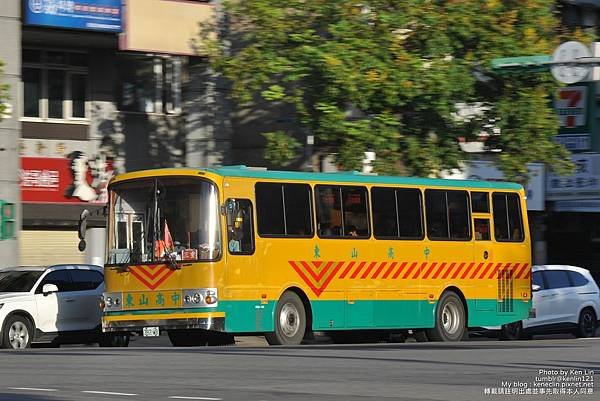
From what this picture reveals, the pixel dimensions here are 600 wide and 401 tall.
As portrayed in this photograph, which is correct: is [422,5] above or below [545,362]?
above

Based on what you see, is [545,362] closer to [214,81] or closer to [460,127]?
[460,127]

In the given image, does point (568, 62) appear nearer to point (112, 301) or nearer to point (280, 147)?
point (280, 147)

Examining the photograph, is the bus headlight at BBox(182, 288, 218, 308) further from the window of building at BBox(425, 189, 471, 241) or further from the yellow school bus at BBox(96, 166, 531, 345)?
the window of building at BBox(425, 189, 471, 241)

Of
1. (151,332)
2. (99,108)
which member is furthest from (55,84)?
(151,332)

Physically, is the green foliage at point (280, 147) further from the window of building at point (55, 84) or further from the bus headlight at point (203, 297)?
the bus headlight at point (203, 297)

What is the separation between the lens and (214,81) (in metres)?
36.8

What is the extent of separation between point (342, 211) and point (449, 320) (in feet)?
11.9

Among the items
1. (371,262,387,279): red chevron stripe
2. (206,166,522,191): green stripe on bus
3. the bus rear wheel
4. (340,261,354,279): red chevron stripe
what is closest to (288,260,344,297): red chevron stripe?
(340,261,354,279): red chevron stripe

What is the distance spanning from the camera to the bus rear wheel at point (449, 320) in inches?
1065

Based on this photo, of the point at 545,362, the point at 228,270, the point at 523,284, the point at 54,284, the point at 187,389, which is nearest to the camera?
the point at 187,389

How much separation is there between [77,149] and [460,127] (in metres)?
10.6

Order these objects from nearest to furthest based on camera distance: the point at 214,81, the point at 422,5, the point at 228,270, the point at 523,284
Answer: the point at 228,270, the point at 523,284, the point at 422,5, the point at 214,81

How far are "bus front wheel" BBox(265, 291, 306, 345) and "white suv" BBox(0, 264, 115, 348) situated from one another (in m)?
4.45

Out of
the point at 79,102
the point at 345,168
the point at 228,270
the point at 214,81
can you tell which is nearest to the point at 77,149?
the point at 79,102
